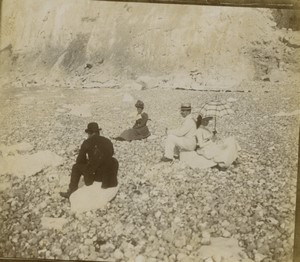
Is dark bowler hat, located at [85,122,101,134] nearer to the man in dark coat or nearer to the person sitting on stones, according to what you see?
the man in dark coat

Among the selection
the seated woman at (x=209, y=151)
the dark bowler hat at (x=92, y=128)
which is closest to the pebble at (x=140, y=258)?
the seated woman at (x=209, y=151)

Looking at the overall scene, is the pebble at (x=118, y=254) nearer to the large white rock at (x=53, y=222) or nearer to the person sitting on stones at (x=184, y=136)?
the large white rock at (x=53, y=222)

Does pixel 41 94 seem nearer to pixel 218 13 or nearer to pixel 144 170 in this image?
pixel 144 170

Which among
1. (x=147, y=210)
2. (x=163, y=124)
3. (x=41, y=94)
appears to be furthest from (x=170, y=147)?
(x=41, y=94)

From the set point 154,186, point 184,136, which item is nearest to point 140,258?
point 154,186

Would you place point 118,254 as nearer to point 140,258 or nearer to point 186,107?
point 140,258

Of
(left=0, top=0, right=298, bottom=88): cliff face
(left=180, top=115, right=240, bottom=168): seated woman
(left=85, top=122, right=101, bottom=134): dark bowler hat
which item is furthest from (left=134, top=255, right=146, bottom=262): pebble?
(left=0, top=0, right=298, bottom=88): cliff face

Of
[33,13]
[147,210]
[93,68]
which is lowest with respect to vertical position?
[147,210]
